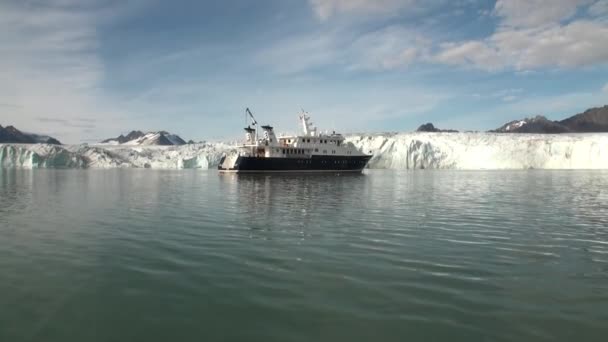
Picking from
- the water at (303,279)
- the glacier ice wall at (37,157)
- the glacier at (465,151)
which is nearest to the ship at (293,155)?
the glacier at (465,151)

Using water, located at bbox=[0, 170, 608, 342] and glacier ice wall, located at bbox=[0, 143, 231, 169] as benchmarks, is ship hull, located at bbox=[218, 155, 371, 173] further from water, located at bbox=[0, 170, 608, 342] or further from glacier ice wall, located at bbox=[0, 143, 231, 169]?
glacier ice wall, located at bbox=[0, 143, 231, 169]

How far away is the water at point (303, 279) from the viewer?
17.1 ft

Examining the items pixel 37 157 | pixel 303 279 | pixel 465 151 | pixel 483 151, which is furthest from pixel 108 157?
pixel 303 279

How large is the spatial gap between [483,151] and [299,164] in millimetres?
43642

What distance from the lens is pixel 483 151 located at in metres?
80.4

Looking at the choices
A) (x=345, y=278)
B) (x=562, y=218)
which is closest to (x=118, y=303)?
(x=345, y=278)

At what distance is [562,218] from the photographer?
14445 mm

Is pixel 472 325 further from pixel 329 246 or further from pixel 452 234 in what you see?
pixel 452 234

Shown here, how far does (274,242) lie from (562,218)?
10.4 metres

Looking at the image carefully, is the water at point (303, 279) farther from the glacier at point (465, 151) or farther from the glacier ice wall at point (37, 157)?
the glacier ice wall at point (37, 157)

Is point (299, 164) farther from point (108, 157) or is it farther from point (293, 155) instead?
point (108, 157)

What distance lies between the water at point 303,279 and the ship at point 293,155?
128ft

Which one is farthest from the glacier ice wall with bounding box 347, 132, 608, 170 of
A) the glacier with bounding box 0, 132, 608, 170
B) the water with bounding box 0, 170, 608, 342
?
the water with bounding box 0, 170, 608, 342

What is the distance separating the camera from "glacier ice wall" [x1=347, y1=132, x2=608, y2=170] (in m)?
75.7
